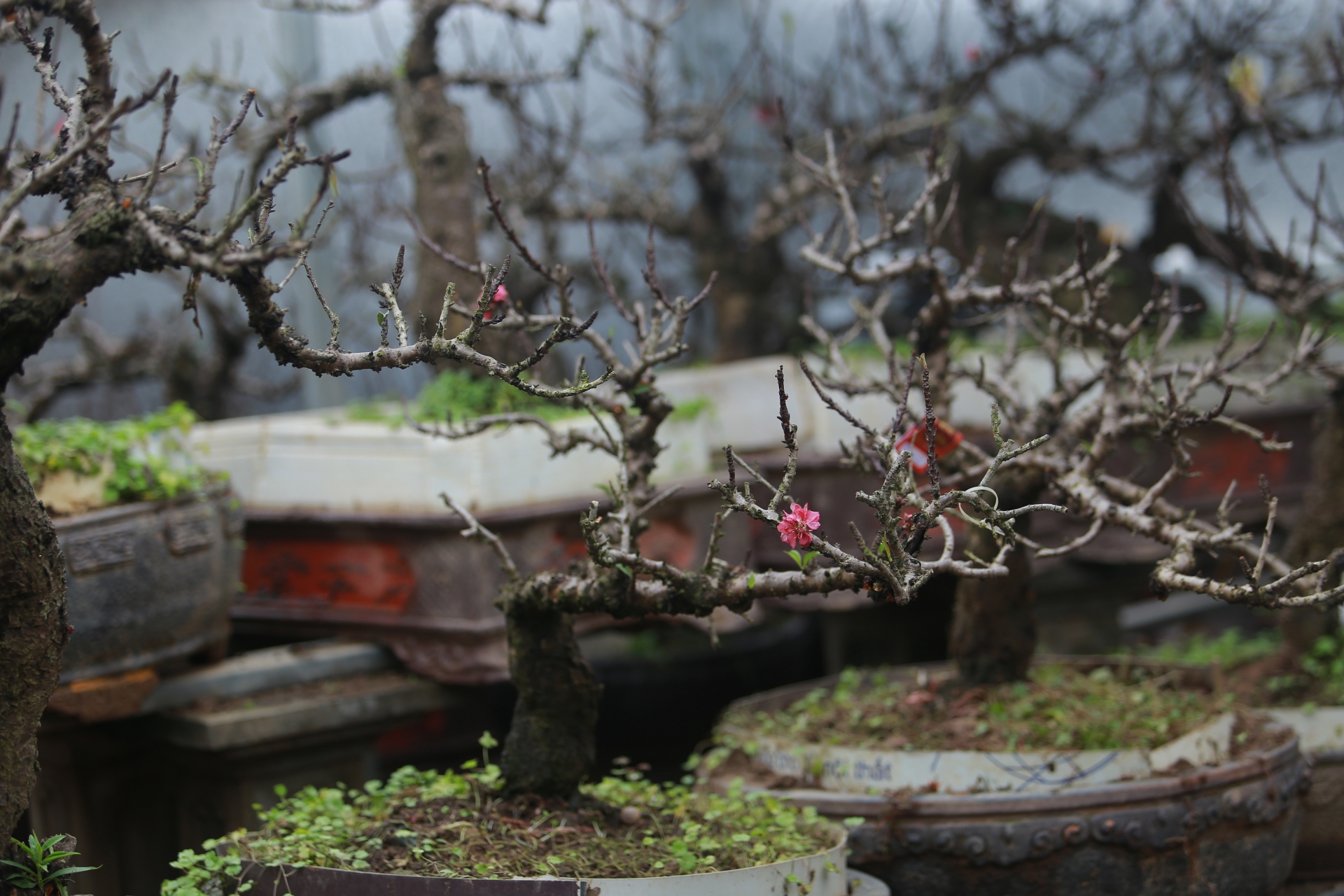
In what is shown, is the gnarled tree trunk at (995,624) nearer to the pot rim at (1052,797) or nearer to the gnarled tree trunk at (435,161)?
the pot rim at (1052,797)

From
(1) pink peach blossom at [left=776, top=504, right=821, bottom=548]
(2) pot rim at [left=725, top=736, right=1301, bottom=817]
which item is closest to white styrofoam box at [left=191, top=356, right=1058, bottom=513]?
(2) pot rim at [left=725, top=736, right=1301, bottom=817]

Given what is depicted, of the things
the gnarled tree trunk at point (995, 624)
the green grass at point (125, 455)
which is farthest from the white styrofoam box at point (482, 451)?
the gnarled tree trunk at point (995, 624)

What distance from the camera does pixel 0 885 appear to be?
206 cm

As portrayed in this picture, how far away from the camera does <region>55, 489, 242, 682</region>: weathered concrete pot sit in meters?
3.36

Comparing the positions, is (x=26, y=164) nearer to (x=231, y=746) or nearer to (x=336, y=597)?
(x=231, y=746)

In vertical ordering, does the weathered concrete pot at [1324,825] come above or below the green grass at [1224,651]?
below

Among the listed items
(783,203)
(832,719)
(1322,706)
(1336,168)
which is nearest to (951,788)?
(832,719)

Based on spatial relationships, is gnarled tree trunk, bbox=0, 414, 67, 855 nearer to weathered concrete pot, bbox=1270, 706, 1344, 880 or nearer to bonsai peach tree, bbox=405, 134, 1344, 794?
bonsai peach tree, bbox=405, 134, 1344, 794

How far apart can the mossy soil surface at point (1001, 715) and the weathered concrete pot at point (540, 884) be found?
905mm

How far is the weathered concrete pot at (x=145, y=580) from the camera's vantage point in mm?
3361

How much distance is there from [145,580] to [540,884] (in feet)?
6.39

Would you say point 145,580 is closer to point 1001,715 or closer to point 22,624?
point 22,624

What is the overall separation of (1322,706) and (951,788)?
1.60 m

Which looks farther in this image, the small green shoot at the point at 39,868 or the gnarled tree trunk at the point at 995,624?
the gnarled tree trunk at the point at 995,624
